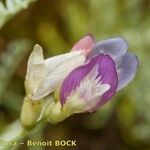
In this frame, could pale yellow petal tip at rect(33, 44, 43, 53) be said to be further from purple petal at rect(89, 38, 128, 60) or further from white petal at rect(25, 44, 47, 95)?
purple petal at rect(89, 38, 128, 60)

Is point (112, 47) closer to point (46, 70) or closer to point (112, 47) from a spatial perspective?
point (112, 47)

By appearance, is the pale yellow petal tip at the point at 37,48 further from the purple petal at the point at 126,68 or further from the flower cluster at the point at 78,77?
the purple petal at the point at 126,68

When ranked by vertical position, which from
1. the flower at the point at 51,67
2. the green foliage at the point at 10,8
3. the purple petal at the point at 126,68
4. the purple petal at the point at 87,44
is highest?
the green foliage at the point at 10,8

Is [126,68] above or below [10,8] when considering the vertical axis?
below

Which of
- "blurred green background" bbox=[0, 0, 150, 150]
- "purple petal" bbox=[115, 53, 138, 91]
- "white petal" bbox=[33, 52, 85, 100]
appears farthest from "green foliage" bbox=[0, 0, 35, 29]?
"purple petal" bbox=[115, 53, 138, 91]

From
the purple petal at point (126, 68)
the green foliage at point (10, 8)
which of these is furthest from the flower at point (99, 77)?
the green foliage at point (10, 8)

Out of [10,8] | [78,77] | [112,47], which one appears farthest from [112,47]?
Answer: [10,8]
